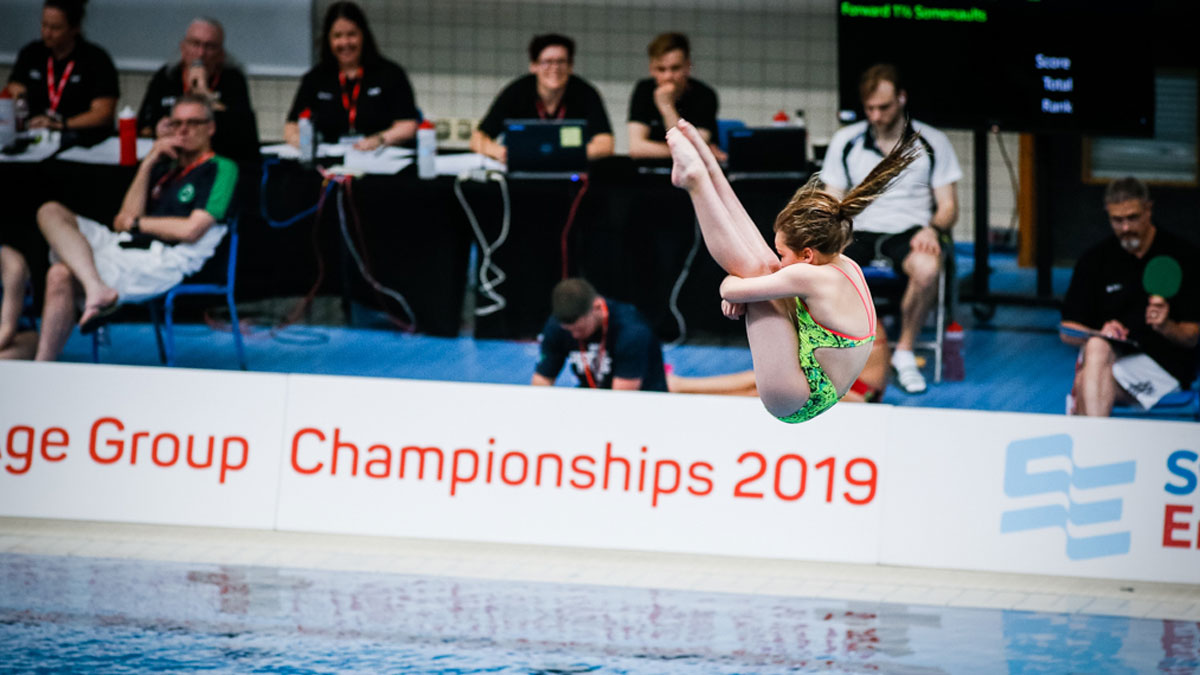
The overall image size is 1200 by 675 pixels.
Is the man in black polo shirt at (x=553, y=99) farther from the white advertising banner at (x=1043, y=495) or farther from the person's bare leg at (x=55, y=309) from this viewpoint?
the white advertising banner at (x=1043, y=495)

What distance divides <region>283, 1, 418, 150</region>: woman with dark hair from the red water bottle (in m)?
0.98

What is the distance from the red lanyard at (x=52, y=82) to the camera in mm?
9070

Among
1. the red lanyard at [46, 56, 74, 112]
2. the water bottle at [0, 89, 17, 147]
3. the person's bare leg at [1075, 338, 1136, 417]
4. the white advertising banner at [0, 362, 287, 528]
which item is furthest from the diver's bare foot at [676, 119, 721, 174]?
the red lanyard at [46, 56, 74, 112]

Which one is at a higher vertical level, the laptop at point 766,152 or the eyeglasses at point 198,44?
the eyeglasses at point 198,44

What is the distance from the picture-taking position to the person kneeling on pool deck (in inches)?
159

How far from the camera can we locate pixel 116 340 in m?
8.80

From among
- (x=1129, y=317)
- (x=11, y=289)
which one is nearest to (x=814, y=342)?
→ (x=1129, y=317)

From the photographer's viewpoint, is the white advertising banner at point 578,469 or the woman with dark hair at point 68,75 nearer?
the white advertising banner at point 578,469

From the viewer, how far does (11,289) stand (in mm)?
7648

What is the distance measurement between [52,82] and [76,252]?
2.07m

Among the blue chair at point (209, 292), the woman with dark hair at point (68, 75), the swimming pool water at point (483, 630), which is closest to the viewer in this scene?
the swimming pool water at point (483, 630)

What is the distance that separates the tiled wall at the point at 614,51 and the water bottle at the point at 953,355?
3.47 metres

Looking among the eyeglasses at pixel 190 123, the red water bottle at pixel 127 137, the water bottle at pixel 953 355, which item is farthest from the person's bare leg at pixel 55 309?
the water bottle at pixel 953 355

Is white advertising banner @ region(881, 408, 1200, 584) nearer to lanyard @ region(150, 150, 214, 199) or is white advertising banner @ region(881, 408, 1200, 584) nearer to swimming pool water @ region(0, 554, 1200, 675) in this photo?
swimming pool water @ region(0, 554, 1200, 675)
